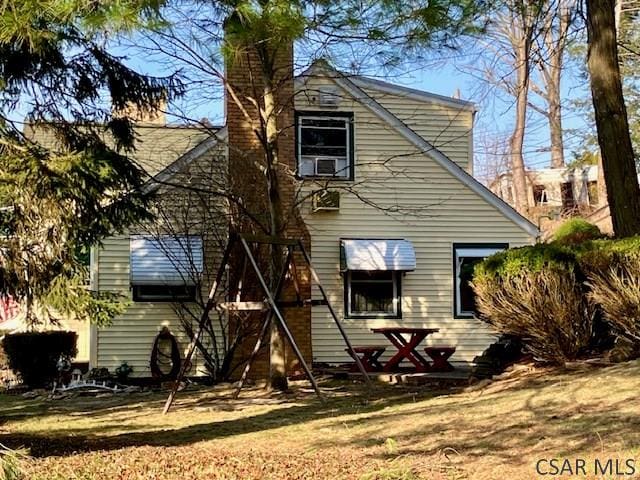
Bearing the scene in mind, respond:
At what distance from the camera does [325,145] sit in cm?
1490

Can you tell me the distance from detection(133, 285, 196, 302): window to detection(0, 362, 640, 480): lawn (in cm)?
385

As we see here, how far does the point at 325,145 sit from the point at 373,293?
2.94 m

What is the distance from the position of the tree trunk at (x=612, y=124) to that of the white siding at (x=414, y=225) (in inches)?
215

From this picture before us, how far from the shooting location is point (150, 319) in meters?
14.0

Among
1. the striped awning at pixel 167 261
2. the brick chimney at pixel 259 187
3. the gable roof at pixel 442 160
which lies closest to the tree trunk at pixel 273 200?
the brick chimney at pixel 259 187

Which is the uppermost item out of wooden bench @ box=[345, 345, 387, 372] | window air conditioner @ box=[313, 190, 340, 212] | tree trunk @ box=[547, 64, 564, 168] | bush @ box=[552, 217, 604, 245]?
tree trunk @ box=[547, 64, 564, 168]

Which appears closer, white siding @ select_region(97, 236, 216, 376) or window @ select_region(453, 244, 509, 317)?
white siding @ select_region(97, 236, 216, 376)

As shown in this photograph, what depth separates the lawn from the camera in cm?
530

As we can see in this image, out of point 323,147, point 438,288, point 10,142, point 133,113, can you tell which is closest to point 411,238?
point 438,288

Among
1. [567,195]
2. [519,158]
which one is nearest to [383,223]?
[519,158]

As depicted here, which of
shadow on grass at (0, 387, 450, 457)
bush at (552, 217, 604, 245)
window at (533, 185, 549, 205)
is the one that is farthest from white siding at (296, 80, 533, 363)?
window at (533, 185, 549, 205)

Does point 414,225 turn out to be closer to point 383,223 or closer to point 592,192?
point 383,223

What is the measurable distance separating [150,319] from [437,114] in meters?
7.03

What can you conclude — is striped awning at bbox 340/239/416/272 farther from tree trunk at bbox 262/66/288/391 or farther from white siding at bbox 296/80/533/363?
tree trunk at bbox 262/66/288/391
